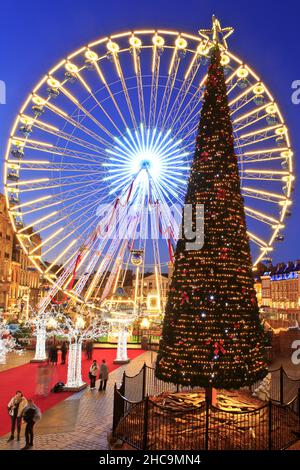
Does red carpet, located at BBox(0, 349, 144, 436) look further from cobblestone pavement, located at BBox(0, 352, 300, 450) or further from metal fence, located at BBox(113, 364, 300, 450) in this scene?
metal fence, located at BBox(113, 364, 300, 450)

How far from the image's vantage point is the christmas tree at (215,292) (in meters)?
9.42

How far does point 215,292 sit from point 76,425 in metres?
5.24

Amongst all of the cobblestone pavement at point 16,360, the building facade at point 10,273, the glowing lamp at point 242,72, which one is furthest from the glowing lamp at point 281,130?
the building facade at point 10,273

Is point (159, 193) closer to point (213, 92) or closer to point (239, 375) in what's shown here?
point (213, 92)

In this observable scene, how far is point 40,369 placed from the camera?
575 inches

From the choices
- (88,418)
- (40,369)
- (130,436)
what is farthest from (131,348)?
(130,436)

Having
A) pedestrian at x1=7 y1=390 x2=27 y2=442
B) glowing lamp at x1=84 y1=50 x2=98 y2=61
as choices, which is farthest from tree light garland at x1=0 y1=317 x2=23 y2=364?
glowing lamp at x1=84 y1=50 x2=98 y2=61

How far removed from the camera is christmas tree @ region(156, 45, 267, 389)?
9.42 meters

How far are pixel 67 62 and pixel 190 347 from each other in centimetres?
1775

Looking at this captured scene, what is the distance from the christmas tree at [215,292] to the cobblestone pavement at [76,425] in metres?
2.21

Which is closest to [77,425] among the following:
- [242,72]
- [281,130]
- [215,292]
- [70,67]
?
[215,292]

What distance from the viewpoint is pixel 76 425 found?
11.2 m

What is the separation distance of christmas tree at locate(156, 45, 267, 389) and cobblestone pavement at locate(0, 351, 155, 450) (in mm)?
2213

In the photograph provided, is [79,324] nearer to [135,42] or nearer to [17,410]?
[17,410]
